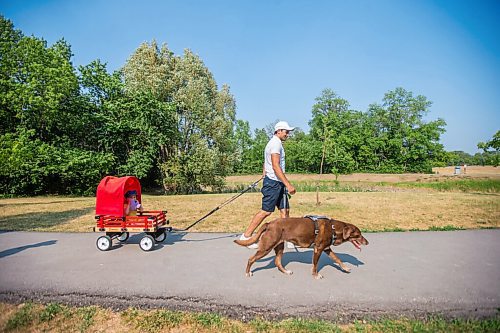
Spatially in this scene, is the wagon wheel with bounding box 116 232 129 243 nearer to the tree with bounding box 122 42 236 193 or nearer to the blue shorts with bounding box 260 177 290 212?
the blue shorts with bounding box 260 177 290 212

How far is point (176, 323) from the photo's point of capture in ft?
11.6

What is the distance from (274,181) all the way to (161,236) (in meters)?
3.30

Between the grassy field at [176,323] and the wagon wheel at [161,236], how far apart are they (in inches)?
129

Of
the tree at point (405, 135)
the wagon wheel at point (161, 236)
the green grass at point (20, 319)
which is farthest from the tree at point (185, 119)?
the tree at point (405, 135)

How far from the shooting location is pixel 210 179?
1140 inches

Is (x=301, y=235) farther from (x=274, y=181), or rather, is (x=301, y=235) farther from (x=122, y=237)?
(x=122, y=237)

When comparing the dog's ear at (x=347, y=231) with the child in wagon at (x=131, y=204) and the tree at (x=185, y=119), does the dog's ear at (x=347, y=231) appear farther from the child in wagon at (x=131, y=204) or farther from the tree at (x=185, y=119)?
the tree at (x=185, y=119)

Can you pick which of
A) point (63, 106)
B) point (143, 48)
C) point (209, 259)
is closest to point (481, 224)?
point (209, 259)

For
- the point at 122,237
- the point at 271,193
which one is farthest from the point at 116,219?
the point at 271,193

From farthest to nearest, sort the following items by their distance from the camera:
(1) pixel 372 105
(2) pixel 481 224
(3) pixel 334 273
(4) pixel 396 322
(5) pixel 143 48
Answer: (1) pixel 372 105 → (5) pixel 143 48 → (2) pixel 481 224 → (3) pixel 334 273 → (4) pixel 396 322

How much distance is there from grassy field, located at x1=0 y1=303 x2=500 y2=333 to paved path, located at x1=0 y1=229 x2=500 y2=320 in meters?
0.21

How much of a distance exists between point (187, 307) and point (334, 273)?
259 centimetres

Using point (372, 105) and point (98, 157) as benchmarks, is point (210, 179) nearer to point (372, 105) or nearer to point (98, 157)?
point (98, 157)

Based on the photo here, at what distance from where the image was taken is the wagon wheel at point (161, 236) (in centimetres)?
716
